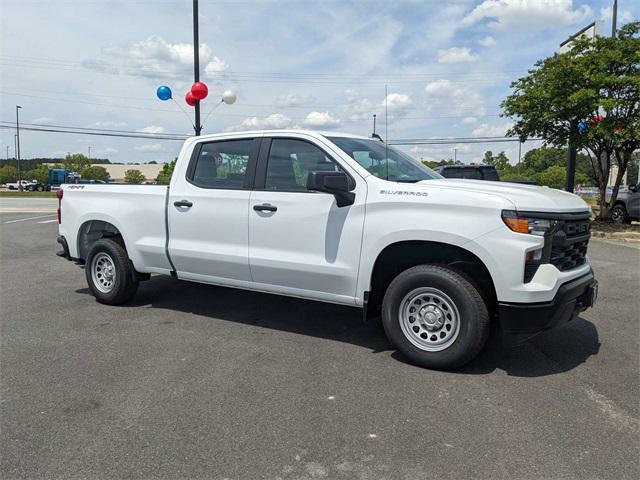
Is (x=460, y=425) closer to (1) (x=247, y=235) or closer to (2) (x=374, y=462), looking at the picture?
(2) (x=374, y=462)

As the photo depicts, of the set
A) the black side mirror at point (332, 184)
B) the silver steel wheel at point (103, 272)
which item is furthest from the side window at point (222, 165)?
the silver steel wheel at point (103, 272)

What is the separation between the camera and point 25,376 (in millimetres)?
4121

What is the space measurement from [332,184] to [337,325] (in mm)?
1872

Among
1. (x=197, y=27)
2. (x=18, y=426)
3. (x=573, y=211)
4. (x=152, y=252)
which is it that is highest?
(x=197, y=27)

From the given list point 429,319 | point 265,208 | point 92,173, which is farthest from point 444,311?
point 92,173

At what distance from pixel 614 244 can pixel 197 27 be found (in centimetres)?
1226

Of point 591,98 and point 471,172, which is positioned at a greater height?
point 591,98

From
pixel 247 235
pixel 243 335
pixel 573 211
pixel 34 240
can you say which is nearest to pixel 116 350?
pixel 243 335

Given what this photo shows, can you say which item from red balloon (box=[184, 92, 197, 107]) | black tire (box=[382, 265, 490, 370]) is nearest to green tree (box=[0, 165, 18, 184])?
red balloon (box=[184, 92, 197, 107])

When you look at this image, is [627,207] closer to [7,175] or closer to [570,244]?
[570,244]

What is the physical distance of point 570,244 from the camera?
417cm

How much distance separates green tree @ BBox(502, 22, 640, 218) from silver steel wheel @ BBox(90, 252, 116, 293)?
1268 centimetres

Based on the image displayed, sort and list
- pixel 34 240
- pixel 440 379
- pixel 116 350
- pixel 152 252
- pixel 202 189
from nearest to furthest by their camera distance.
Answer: pixel 440 379, pixel 116 350, pixel 202 189, pixel 152 252, pixel 34 240

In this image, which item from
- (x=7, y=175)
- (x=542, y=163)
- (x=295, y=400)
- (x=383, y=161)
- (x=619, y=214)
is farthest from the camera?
(x=542, y=163)
